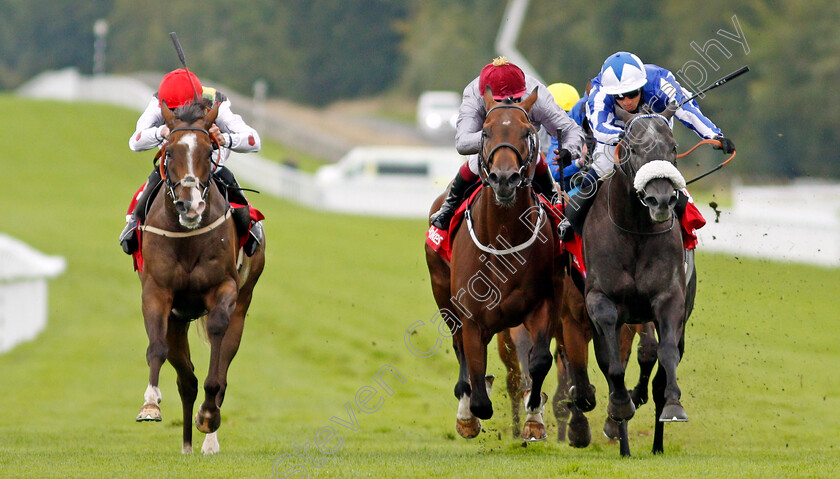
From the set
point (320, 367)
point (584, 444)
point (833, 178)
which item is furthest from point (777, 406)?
point (833, 178)

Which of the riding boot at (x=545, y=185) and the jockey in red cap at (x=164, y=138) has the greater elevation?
the jockey in red cap at (x=164, y=138)

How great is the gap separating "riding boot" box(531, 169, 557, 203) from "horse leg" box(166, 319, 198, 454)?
2.87 metres

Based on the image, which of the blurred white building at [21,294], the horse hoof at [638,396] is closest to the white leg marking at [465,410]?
the horse hoof at [638,396]

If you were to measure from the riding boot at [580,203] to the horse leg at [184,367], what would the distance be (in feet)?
10.0

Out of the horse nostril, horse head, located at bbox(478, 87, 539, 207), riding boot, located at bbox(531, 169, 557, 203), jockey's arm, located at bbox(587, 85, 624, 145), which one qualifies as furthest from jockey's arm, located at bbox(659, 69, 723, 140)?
the horse nostril

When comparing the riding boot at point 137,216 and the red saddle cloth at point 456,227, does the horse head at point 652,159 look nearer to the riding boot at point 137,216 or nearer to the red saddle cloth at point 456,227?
the red saddle cloth at point 456,227

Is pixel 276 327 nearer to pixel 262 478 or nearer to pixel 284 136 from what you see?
pixel 262 478

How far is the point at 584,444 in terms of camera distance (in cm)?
864

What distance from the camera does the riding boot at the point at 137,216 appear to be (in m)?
8.85

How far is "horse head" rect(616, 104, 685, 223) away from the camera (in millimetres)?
7180

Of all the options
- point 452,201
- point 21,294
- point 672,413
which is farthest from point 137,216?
point 21,294

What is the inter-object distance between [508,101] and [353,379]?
8.15m

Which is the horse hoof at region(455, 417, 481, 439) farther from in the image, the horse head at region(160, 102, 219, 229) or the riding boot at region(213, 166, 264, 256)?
the horse head at region(160, 102, 219, 229)

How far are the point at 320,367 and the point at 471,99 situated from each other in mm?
8351
